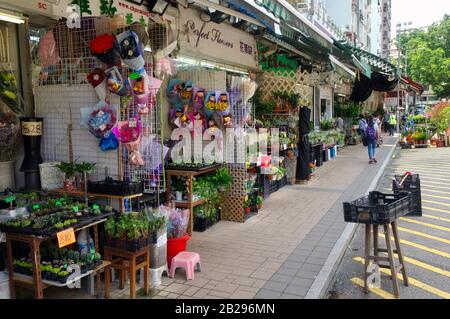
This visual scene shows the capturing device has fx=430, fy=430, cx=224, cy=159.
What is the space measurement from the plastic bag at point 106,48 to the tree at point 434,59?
42.0 meters

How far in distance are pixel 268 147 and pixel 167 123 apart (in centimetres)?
290

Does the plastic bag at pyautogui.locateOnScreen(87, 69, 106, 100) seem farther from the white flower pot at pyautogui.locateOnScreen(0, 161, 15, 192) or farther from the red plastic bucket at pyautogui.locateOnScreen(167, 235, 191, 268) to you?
the red plastic bucket at pyautogui.locateOnScreen(167, 235, 191, 268)

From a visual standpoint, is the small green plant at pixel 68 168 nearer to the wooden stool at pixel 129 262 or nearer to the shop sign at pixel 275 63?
the wooden stool at pixel 129 262

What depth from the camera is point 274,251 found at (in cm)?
613

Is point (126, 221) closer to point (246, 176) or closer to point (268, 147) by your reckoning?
point (246, 176)

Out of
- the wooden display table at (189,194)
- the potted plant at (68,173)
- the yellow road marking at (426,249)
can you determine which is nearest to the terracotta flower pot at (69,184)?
the potted plant at (68,173)

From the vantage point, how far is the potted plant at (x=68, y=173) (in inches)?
204

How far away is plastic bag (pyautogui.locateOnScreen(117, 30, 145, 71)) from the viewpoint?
4.83 m

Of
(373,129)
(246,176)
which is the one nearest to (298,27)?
(246,176)

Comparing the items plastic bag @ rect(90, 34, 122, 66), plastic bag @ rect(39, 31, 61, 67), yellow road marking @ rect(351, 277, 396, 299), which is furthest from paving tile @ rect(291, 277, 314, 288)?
plastic bag @ rect(39, 31, 61, 67)

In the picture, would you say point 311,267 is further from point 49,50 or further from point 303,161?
point 303,161

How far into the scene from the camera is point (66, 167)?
518cm

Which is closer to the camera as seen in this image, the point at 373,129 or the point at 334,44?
the point at 334,44
